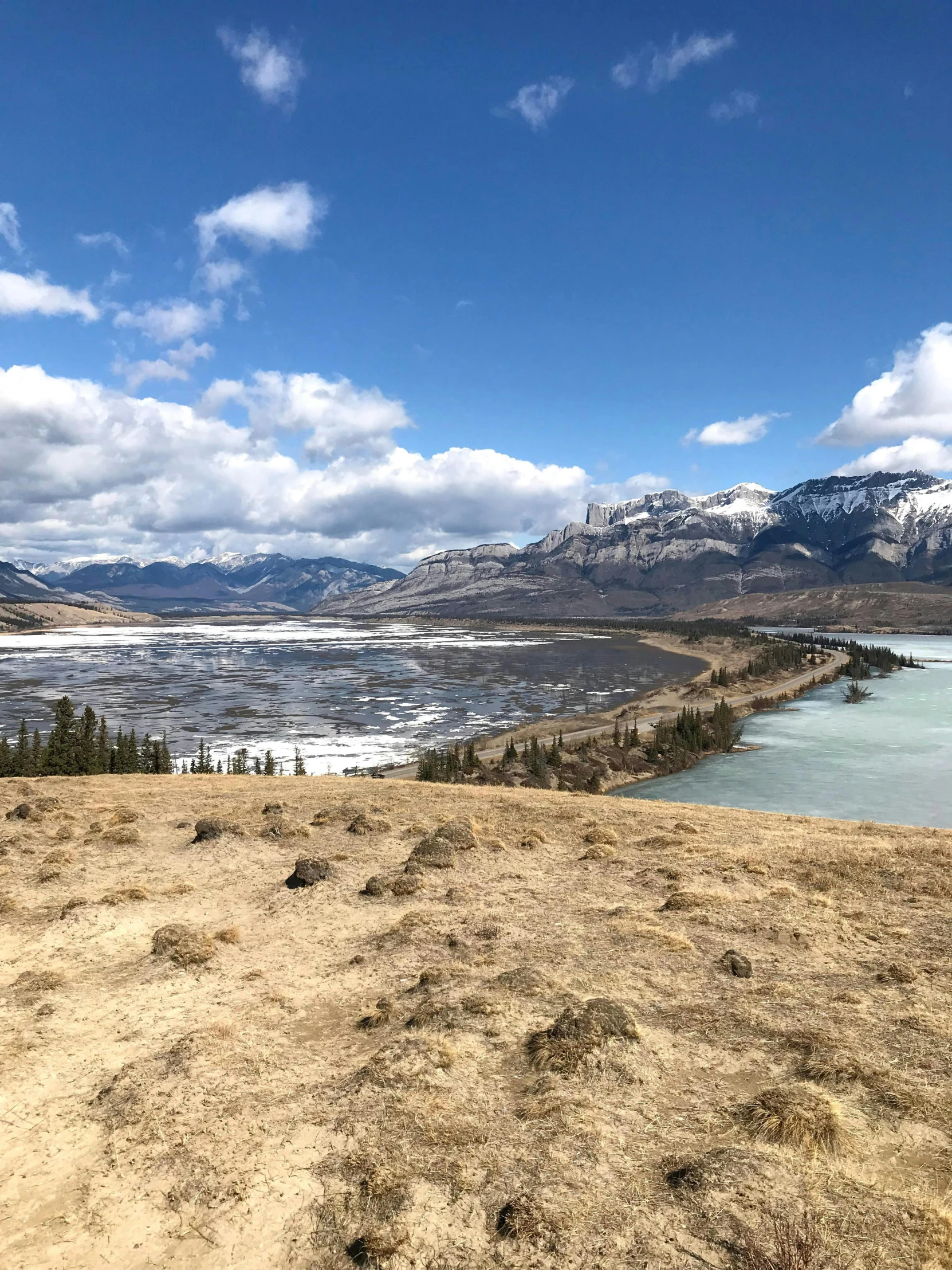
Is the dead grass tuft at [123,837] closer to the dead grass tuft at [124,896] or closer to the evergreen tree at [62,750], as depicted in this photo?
the dead grass tuft at [124,896]

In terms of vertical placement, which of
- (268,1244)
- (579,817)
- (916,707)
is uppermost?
(268,1244)

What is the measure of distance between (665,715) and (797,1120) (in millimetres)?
103958

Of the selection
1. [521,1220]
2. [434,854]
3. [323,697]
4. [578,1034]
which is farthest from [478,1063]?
[323,697]

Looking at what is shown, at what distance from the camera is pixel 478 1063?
37.4 ft

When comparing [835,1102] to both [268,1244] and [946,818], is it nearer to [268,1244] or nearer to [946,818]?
[268,1244]

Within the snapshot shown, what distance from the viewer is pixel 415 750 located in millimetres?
83375

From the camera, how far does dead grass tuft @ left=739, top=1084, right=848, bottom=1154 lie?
29.3 feet

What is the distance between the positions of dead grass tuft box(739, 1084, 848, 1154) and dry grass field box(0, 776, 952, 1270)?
0.17 feet

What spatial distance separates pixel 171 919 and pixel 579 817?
16.1 m

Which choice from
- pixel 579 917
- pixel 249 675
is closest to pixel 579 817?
pixel 579 917

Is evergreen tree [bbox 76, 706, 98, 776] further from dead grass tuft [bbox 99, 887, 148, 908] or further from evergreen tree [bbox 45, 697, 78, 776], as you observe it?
dead grass tuft [bbox 99, 887, 148, 908]

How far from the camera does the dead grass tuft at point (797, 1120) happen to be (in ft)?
29.3

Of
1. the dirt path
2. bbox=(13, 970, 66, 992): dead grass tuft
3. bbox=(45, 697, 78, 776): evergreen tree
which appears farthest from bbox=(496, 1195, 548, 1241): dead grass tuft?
bbox=(45, 697, 78, 776): evergreen tree

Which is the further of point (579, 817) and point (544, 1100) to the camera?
point (579, 817)
